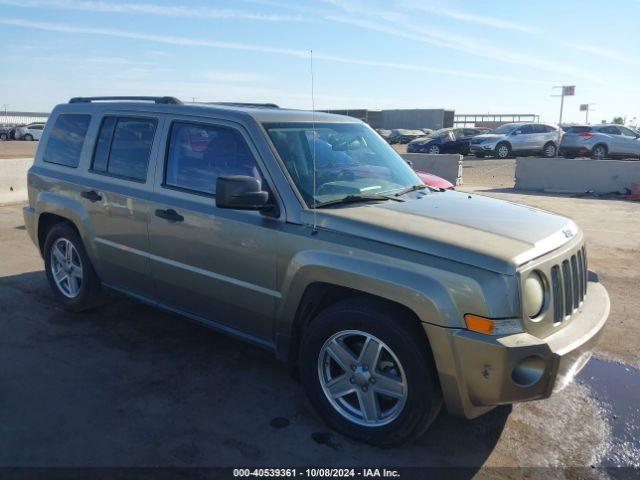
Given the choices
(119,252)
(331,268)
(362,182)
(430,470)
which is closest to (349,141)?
(362,182)

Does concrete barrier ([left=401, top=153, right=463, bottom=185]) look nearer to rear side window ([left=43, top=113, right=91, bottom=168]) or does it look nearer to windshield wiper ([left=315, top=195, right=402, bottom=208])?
rear side window ([left=43, top=113, right=91, bottom=168])

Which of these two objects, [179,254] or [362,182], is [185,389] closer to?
[179,254]

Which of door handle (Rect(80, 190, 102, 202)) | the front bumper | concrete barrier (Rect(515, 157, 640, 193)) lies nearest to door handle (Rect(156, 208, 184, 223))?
door handle (Rect(80, 190, 102, 202))

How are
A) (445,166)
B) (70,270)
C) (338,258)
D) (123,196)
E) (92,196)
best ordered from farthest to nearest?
(445,166)
(70,270)
(92,196)
(123,196)
(338,258)

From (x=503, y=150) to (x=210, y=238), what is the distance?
2446 cm

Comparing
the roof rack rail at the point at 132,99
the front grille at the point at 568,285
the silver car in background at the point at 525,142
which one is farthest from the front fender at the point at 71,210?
the silver car in background at the point at 525,142

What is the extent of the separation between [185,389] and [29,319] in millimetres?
2145

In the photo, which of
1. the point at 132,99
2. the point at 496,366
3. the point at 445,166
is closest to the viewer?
the point at 496,366

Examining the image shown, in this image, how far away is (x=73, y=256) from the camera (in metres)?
5.40

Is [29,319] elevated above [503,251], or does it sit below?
below

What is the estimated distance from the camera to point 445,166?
17672mm

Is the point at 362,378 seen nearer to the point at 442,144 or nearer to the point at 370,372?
the point at 370,372

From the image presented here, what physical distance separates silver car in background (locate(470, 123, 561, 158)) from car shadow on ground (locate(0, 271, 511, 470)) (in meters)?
23.6

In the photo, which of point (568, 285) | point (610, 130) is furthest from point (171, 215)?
point (610, 130)
